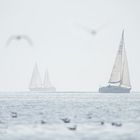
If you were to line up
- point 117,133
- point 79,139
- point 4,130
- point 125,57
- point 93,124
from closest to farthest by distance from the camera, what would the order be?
1. point 79,139
2. point 117,133
3. point 4,130
4. point 93,124
5. point 125,57

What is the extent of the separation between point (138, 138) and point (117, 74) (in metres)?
146

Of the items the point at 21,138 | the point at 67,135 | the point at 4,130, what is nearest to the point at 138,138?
the point at 67,135

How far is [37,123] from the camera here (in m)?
70.8

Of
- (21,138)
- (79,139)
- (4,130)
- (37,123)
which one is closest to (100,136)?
(79,139)

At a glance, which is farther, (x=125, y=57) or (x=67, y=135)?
(x=125, y=57)

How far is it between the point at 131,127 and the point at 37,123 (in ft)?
43.1

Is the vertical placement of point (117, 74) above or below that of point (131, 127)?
above

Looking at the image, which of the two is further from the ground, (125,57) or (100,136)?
(125,57)

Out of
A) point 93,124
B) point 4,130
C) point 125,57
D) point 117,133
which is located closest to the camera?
point 117,133

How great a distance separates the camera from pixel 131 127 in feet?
210

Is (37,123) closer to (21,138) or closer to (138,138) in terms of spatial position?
(21,138)

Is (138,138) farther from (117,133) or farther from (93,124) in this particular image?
(93,124)

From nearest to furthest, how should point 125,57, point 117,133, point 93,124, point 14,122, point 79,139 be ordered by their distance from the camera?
point 79,139 → point 117,133 → point 93,124 → point 14,122 → point 125,57

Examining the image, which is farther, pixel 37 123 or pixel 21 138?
pixel 37 123
